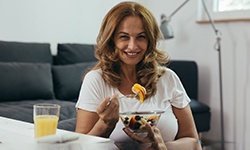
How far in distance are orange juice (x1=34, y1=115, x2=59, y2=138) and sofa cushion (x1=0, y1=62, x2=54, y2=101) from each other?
161 centimetres

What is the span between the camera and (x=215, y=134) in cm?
353

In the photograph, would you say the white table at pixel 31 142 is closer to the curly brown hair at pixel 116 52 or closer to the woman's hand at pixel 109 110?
the woman's hand at pixel 109 110

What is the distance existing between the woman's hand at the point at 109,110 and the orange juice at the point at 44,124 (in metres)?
0.21

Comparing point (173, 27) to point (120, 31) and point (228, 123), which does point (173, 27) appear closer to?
point (228, 123)

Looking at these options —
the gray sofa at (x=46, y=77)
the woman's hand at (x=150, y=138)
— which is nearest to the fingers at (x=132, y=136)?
the woman's hand at (x=150, y=138)

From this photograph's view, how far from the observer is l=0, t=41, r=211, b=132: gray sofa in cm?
264

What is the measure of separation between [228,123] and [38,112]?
257 centimetres

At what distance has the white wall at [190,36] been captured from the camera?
3.20 m

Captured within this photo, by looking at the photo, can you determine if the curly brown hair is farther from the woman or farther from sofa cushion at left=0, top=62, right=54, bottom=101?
sofa cushion at left=0, top=62, right=54, bottom=101

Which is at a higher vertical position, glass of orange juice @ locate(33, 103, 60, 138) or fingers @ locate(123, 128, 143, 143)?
glass of orange juice @ locate(33, 103, 60, 138)

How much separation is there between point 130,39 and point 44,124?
62 cm

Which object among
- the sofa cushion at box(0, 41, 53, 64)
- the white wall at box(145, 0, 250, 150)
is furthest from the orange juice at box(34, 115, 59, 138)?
the white wall at box(145, 0, 250, 150)

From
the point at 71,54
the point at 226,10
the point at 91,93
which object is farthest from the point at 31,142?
the point at 226,10

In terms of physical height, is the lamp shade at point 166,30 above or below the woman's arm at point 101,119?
above
